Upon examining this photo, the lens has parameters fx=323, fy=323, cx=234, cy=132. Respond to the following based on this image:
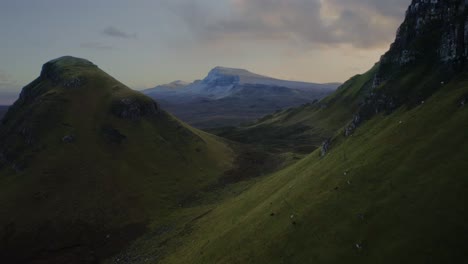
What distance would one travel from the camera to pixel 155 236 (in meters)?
84.2

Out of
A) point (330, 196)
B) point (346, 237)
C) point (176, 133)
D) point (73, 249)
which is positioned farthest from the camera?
point (176, 133)

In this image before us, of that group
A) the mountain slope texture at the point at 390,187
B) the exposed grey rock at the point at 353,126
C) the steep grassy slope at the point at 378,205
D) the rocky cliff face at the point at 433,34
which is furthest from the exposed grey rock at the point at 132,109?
the rocky cliff face at the point at 433,34

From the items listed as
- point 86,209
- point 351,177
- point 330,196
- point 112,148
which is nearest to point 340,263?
point 330,196

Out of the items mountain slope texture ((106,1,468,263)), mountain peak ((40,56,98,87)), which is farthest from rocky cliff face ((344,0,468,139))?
mountain peak ((40,56,98,87))

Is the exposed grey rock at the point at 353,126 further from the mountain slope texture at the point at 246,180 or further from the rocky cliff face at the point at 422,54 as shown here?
the mountain slope texture at the point at 246,180

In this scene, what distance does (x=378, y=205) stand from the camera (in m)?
39.6

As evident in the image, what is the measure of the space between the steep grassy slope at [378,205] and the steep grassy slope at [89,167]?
127 ft

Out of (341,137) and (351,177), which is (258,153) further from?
(351,177)

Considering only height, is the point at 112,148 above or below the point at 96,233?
above

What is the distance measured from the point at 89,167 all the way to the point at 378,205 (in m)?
100

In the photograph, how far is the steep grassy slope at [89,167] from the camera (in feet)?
291

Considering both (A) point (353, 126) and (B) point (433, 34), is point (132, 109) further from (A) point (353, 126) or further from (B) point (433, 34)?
(B) point (433, 34)

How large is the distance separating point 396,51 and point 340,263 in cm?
5625

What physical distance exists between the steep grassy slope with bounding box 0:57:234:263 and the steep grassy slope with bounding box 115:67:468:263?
38670 millimetres
